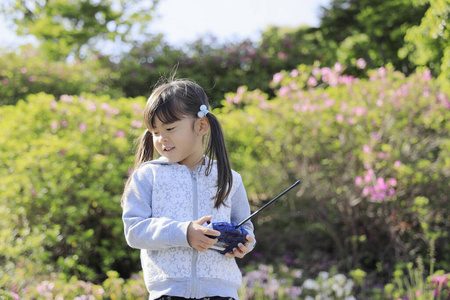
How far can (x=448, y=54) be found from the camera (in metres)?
5.31

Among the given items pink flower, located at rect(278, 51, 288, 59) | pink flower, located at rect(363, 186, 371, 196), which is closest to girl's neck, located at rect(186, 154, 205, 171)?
pink flower, located at rect(363, 186, 371, 196)

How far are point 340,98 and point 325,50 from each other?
25.1 feet

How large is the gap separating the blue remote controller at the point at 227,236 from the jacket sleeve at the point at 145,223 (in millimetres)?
102

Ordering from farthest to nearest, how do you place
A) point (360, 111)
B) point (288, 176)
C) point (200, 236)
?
point (288, 176) → point (360, 111) → point (200, 236)

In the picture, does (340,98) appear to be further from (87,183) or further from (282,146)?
(87,183)

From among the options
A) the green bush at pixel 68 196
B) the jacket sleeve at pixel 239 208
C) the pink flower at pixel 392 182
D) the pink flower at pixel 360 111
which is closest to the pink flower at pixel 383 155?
the pink flower at pixel 392 182

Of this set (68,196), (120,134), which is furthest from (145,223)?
(120,134)

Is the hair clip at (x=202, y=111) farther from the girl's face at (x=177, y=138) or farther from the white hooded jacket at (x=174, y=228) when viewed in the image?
the white hooded jacket at (x=174, y=228)

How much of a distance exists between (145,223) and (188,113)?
0.40m

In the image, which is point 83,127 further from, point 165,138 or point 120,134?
point 165,138

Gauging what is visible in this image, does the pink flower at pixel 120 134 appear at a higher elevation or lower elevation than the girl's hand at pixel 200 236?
lower

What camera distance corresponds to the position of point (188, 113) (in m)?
1.79

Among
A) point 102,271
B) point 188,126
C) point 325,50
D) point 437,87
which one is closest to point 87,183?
point 102,271

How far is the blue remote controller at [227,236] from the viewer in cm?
163
